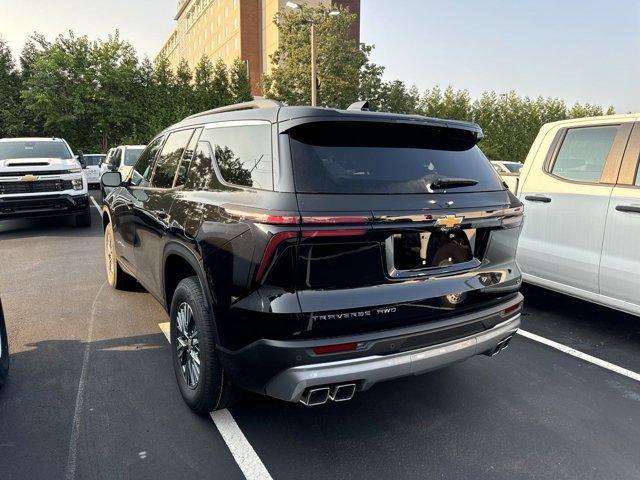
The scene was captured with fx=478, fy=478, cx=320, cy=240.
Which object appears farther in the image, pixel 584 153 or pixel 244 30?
pixel 244 30

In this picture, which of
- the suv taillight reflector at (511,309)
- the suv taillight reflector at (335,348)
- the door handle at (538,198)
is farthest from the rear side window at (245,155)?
the door handle at (538,198)

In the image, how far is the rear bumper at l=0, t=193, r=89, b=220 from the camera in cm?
924

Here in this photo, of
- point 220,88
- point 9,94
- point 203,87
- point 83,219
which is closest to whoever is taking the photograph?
point 83,219

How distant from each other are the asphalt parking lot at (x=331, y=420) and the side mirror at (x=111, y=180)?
1364mm

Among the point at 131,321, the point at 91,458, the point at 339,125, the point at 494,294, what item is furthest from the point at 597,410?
the point at 131,321

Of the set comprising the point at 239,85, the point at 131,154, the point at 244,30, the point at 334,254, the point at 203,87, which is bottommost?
the point at 334,254

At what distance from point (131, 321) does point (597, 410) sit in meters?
3.93

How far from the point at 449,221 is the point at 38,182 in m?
9.48

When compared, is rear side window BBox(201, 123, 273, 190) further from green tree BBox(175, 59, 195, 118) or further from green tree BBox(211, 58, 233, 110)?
green tree BBox(211, 58, 233, 110)

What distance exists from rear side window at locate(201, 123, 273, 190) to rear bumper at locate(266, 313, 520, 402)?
910 mm

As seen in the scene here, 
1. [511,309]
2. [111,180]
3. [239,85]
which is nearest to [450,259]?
[511,309]

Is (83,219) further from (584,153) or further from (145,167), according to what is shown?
(584,153)

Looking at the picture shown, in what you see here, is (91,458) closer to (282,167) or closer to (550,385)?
(282,167)

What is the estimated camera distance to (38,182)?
952cm
